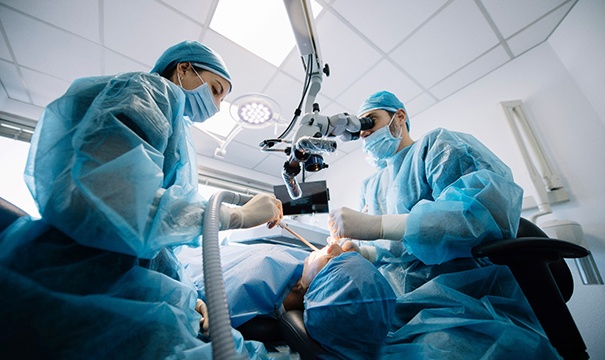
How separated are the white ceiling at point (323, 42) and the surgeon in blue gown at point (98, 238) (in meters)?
1.35

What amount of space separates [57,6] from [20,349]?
2088 mm

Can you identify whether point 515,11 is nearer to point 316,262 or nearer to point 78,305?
point 316,262

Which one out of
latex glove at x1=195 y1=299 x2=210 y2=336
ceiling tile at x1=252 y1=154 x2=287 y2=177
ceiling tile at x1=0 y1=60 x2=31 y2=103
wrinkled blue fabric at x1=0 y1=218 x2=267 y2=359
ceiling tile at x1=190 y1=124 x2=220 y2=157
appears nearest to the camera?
wrinkled blue fabric at x1=0 y1=218 x2=267 y2=359

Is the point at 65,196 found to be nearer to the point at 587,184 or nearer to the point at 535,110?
the point at 587,184

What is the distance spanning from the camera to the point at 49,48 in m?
1.71

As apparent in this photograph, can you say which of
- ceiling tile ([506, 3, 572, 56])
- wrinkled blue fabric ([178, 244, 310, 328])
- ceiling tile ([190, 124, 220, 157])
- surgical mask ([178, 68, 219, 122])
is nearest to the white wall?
ceiling tile ([506, 3, 572, 56])

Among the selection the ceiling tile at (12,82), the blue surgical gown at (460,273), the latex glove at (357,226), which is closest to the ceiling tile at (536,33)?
the blue surgical gown at (460,273)

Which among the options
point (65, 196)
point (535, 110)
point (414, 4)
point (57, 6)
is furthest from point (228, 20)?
point (535, 110)

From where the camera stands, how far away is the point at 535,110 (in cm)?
166

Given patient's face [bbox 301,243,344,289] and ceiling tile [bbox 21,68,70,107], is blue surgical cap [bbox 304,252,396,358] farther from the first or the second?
ceiling tile [bbox 21,68,70,107]

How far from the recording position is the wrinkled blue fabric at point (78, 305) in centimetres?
36

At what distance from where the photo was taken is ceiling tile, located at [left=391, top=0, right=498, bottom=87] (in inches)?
60.5

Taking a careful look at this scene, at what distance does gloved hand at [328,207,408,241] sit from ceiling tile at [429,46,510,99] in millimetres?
1850

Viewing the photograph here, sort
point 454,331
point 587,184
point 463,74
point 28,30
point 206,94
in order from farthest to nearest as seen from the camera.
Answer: point 463,74
point 28,30
point 587,184
point 206,94
point 454,331
